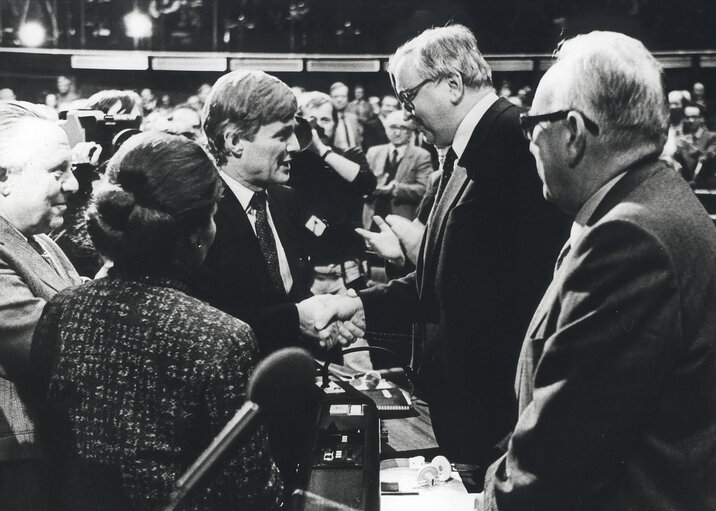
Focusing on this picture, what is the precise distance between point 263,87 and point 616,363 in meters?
1.20

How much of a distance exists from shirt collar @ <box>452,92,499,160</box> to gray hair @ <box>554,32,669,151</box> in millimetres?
804

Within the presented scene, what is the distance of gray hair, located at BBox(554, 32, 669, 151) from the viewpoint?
956 mm

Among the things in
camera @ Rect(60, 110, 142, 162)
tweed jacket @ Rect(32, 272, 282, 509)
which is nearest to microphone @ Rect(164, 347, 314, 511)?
tweed jacket @ Rect(32, 272, 282, 509)

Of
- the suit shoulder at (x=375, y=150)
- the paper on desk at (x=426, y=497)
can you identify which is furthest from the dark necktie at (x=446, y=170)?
the suit shoulder at (x=375, y=150)

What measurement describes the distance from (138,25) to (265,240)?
325 centimetres

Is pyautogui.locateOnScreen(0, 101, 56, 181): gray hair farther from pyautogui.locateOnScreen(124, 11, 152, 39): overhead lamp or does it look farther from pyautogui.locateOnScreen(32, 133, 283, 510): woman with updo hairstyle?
pyautogui.locateOnScreen(124, 11, 152, 39): overhead lamp

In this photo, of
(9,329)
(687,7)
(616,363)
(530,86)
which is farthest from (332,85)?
(616,363)

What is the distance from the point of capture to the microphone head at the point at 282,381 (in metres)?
0.71

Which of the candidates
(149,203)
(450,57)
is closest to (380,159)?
(450,57)

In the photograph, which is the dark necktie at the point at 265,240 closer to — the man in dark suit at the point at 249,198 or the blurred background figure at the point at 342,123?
the man in dark suit at the point at 249,198

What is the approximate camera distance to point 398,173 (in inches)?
209

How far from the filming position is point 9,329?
4.37 feet

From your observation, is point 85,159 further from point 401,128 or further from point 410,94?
point 401,128

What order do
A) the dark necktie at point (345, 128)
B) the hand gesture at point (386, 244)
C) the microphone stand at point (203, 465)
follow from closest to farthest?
the microphone stand at point (203, 465)
the hand gesture at point (386, 244)
the dark necktie at point (345, 128)
